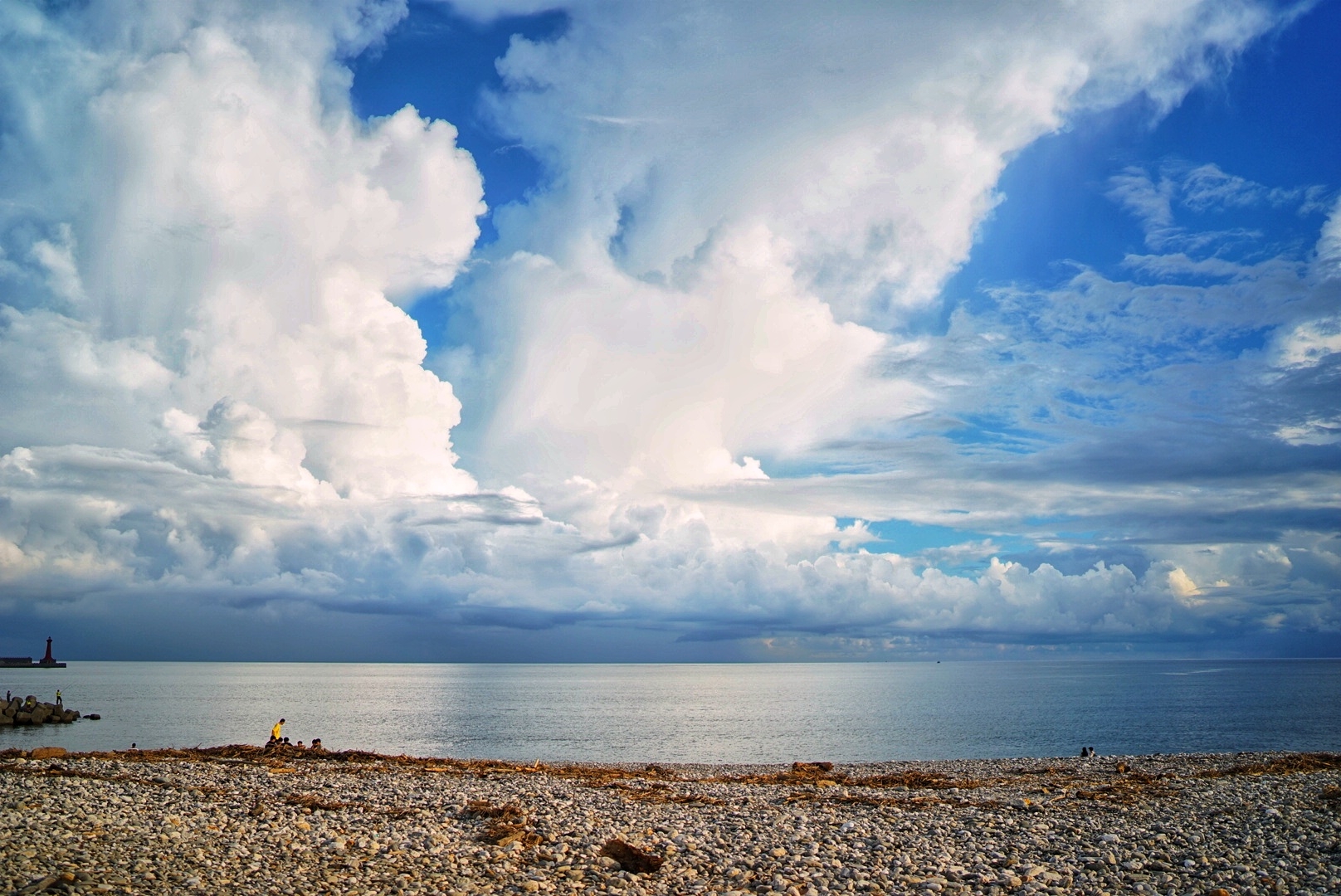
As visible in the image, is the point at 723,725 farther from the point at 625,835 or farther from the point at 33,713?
the point at 625,835

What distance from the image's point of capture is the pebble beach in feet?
55.6

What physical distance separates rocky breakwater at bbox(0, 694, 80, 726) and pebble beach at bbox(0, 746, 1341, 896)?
69.4m

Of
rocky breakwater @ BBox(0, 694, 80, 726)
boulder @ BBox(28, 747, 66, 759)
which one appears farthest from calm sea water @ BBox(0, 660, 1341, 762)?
boulder @ BBox(28, 747, 66, 759)

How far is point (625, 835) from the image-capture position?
20844 mm

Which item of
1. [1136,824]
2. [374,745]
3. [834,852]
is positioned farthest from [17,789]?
[374,745]

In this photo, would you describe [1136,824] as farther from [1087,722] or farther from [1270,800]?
[1087,722]

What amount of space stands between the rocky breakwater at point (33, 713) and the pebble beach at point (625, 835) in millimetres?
69398

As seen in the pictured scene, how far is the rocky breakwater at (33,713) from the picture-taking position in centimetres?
8450

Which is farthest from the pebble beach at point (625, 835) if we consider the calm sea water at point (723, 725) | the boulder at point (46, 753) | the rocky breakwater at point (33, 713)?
the rocky breakwater at point (33, 713)

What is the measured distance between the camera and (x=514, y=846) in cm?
1959

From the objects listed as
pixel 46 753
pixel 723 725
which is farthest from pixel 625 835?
pixel 723 725

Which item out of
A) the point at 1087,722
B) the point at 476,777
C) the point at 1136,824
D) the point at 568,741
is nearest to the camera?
the point at 1136,824

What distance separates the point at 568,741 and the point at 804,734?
23.7m

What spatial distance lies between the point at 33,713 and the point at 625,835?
309 ft
